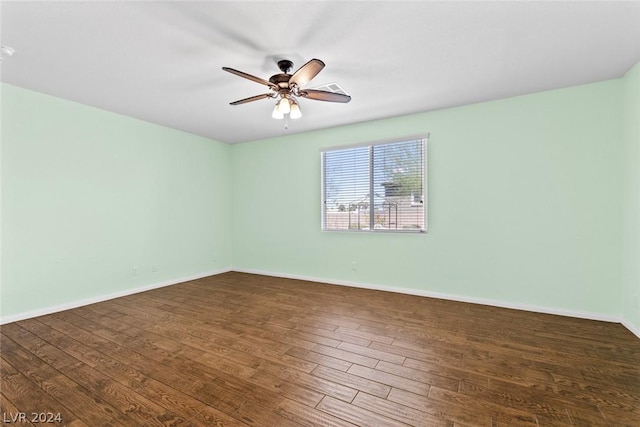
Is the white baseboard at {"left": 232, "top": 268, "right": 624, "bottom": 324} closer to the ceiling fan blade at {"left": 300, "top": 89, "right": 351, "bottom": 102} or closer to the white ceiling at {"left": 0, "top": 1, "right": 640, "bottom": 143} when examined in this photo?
the white ceiling at {"left": 0, "top": 1, "right": 640, "bottom": 143}

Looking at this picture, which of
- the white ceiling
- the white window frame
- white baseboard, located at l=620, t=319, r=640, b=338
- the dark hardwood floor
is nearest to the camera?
the dark hardwood floor

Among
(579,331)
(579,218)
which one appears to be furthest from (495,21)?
(579,331)

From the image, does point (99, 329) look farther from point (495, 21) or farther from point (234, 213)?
point (495, 21)

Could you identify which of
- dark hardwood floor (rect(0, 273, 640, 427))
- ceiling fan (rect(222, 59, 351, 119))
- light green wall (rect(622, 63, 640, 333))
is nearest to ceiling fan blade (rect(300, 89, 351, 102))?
ceiling fan (rect(222, 59, 351, 119))

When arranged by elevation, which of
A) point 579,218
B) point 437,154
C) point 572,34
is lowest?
point 579,218

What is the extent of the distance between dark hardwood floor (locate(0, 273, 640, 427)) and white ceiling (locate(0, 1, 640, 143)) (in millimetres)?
2542

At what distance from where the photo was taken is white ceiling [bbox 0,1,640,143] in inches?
73.6

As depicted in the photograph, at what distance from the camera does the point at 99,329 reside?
279cm

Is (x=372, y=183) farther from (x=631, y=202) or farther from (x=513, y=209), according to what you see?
(x=631, y=202)

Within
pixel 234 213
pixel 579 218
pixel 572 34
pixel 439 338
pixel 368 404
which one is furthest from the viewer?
pixel 234 213

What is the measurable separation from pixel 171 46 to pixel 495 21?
2518 millimetres

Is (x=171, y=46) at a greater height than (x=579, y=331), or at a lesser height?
greater

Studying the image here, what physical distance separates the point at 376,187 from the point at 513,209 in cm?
177

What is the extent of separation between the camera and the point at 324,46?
7.41 feet
